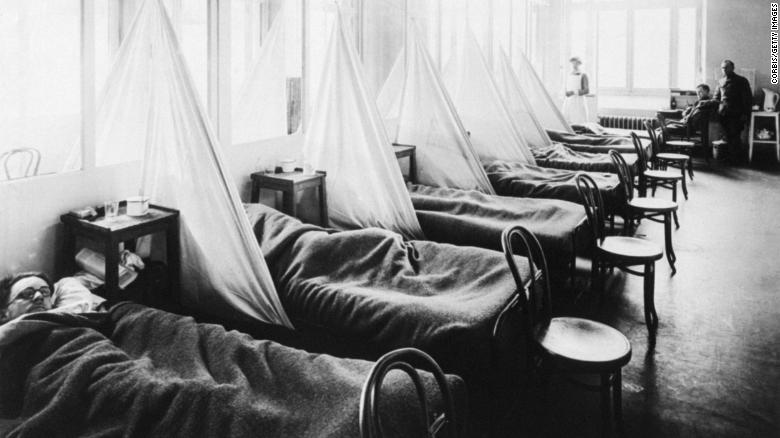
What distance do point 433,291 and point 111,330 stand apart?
126 centimetres

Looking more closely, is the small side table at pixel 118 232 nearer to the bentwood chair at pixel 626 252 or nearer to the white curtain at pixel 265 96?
the white curtain at pixel 265 96

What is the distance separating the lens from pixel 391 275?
2719 millimetres

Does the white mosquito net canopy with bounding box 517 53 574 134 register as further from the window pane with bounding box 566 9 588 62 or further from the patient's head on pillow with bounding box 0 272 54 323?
the patient's head on pillow with bounding box 0 272 54 323

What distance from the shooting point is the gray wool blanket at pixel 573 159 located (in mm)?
5430

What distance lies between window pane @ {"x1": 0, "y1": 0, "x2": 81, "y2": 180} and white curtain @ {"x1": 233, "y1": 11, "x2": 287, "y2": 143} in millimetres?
922

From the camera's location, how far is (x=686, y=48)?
385 inches

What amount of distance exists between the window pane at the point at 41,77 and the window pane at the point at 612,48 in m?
8.91

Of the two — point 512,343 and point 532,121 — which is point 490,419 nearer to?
point 512,343

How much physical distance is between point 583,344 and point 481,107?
3916mm

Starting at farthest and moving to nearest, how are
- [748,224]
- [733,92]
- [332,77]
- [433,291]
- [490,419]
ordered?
[733,92] → [748,224] → [332,77] → [433,291] → [490,419]

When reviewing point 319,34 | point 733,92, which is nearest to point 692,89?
point 733,92

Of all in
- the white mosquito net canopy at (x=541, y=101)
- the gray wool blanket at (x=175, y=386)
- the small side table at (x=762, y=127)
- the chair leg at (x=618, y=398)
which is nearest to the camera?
the gray wool blanket at (x=175, y=386)

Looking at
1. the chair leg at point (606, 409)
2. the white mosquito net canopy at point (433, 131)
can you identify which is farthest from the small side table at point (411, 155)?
the chair leg at point (606, 409)

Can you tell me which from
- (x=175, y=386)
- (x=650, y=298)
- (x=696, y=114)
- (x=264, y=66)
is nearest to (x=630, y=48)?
(x=696, y=114)
